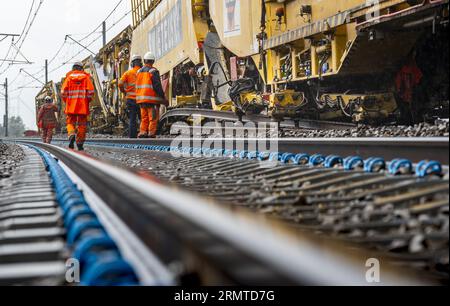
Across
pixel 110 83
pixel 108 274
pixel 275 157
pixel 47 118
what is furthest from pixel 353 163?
pixel 110 83

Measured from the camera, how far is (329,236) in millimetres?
2006

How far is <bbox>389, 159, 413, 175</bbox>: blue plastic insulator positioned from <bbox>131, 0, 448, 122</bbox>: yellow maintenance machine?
8.15 ft

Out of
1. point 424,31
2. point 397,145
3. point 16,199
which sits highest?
point 424,31

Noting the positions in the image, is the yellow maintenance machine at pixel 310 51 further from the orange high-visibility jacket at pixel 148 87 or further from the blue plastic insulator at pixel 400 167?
the blue plastic insulator at pixel 400 167

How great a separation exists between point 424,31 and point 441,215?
5795mm

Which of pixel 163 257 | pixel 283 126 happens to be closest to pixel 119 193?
pixel 163 257

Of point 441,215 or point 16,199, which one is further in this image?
point 16,199

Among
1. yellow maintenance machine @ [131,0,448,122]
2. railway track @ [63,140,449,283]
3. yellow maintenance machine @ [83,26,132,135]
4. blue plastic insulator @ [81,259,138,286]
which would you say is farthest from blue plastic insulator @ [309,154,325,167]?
yellow maintenance machine @ [83,26,132,135]

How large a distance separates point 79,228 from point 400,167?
7.26ft

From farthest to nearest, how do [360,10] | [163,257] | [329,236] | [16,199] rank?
[360,10]
[16,199]
[329,236]
[163,257]

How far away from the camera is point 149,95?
11570 mm

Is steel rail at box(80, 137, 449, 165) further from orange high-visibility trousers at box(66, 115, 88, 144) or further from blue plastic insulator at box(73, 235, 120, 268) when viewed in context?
orange high-visibility trousers at box(66, 115, 88, 144)
